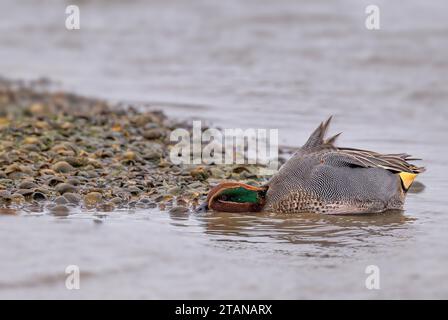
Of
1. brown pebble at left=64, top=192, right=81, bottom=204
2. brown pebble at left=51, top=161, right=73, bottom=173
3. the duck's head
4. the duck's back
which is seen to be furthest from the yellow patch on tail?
brown pebble at left=51, top=161, right=73, bottom=173

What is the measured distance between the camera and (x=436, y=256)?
6301 mm

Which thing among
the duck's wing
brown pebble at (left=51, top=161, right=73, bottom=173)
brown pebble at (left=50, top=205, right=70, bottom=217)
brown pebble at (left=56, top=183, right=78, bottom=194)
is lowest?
brown pebble at (left=50, top=205, right=70, bottom=217)

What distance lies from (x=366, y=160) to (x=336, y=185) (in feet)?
1.28

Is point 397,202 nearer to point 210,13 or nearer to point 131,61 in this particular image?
point 131,61

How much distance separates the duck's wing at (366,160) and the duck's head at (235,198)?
28.2 inches

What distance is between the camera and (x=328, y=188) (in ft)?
25.9

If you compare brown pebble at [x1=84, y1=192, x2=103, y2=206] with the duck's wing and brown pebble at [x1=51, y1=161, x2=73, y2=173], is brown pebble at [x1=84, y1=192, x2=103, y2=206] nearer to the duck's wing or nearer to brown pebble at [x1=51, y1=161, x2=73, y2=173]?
brown pebble at [x1=51, y1=161, x2=73, y2=173]

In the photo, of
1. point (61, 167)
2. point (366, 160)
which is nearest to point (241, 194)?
point (366, 160)

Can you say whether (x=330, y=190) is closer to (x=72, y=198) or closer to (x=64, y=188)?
(x=72, y=198)

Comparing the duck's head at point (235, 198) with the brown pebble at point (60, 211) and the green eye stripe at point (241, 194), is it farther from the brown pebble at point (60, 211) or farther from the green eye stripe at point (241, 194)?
the brown pebble at point (60, 211)

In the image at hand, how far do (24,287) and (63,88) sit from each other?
28.9 ft

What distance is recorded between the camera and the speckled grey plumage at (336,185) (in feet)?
25.9

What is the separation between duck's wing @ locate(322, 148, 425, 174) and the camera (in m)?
7.98

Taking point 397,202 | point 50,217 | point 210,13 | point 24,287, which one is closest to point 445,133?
point 397,202
